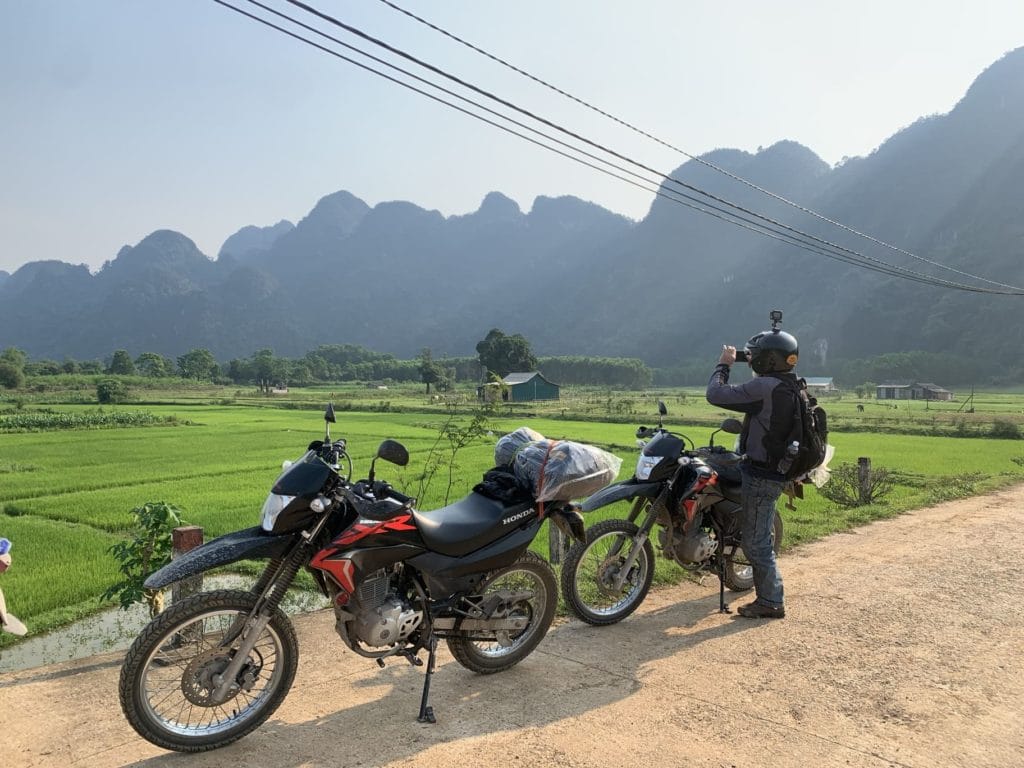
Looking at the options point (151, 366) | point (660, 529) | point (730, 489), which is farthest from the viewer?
point (151, 366)

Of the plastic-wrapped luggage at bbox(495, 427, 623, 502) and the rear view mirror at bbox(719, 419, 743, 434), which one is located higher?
the rear view mirror at bbox(719, 419, 743, 434)

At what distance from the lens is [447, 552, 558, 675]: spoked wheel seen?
3.82 m

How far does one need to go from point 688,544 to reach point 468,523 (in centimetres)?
220

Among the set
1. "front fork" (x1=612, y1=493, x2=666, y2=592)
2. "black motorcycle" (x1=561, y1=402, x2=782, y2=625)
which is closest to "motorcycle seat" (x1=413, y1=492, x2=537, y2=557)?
"black motorcycle" (x1=561, y1=402, x2=782, y2=625)

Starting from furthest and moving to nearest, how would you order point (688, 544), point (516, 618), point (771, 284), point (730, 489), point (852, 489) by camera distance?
point (771, 284), point (852, 489), point (730, 489), point (688, 544), point (516, 618)

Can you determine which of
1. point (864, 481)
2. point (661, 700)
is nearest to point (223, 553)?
point (661, 700)

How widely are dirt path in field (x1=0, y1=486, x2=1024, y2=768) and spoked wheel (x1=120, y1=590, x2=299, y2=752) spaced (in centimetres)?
13

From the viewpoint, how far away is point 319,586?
331 cm

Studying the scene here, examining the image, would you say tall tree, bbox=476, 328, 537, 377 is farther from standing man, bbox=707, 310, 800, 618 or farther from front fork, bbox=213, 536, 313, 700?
front fork, bbox=213, 536, 313, 700

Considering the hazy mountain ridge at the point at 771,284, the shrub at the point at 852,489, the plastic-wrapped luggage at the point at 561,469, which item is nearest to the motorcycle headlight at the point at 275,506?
the plastic-wrapped luggage at the point at 561,469

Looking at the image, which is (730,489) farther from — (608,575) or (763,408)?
(608,575)

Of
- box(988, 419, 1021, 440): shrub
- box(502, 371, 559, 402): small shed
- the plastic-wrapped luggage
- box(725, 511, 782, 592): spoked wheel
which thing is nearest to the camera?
the plastic-wrapped luggage

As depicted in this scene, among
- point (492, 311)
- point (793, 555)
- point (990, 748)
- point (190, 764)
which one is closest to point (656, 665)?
point (990, 748)

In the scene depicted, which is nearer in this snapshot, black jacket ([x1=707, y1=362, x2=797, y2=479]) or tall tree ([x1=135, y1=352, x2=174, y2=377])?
black jacket ([x1=707, y1=362, x2=797, y2=479])
